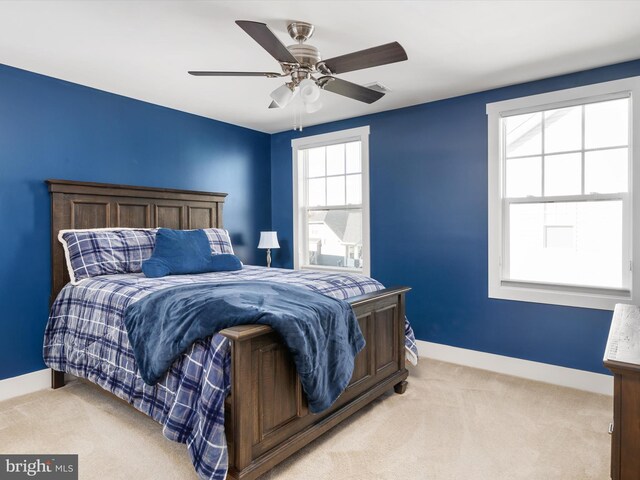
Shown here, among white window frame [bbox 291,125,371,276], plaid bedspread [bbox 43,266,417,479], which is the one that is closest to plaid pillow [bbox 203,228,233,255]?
plaid bedspread [bbox 43,266,417,479]

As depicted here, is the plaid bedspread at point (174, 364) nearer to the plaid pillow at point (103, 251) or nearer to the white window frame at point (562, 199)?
the plaid pillow at point (103, 251)

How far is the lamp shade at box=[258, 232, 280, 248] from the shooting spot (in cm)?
466

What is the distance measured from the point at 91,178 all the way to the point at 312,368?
268 centimetres

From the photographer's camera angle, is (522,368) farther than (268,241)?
No

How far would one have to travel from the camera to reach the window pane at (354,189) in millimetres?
4449

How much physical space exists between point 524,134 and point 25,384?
4483 millimetres

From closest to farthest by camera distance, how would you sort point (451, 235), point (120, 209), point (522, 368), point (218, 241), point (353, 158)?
point (522, 368)
point (120, 209)
point (451, 235)
point (218, 241)
point (353, 158)

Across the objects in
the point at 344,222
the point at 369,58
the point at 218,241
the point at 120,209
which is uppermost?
the point at 369,58

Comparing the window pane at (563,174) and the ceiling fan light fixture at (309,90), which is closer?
the ceiling fan light fixture at (309,90)

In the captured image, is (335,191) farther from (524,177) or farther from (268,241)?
(524,177)

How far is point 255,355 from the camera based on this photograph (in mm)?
1841

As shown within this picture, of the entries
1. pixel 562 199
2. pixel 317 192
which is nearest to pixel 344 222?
pixel 317 192

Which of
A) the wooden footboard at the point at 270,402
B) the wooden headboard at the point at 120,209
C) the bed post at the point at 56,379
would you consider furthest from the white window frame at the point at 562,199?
the bed post at the point at 56,379

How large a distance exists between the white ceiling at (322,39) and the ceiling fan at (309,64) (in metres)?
0.16
